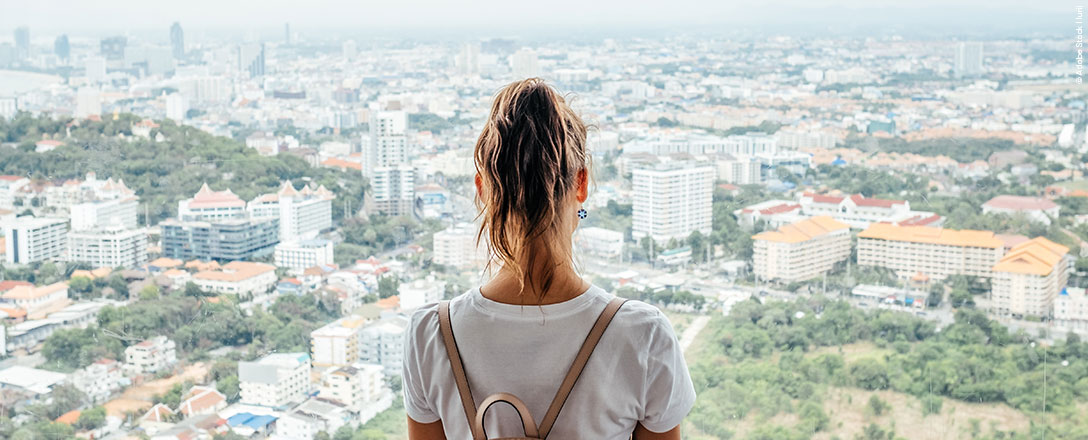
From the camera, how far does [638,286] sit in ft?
10.1

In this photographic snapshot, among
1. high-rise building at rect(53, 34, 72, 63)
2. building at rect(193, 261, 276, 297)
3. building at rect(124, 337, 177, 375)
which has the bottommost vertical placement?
building at rect(124, 337, 177, 375)

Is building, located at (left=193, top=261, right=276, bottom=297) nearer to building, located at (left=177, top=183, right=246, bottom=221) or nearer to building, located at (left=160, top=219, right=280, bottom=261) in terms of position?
building, located at (left=160, top=219, right=280, bottom=261)

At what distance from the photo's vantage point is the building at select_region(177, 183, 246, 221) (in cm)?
321

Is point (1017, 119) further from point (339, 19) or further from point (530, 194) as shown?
point (530, 194)

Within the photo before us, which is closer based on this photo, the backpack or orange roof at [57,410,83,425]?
the backpack

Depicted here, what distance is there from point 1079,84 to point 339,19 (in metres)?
2.44

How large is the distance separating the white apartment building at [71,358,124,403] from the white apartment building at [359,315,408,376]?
32.2 inches

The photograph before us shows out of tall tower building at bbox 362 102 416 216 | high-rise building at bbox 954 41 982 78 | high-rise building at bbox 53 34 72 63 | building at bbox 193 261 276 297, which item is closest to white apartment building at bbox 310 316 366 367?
building at bbox 193 261 276 297

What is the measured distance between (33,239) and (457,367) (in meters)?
2.90

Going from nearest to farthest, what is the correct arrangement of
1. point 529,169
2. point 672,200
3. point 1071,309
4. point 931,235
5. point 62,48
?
point 529,169, point 1071,309, point 931,235, point 672,200, point 62,48

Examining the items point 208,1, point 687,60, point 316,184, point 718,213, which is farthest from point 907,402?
point 208,1

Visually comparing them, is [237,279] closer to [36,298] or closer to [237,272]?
[237,272]

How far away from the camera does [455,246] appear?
10.3 feet

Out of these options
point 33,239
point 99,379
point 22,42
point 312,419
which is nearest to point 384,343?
point 312,419
